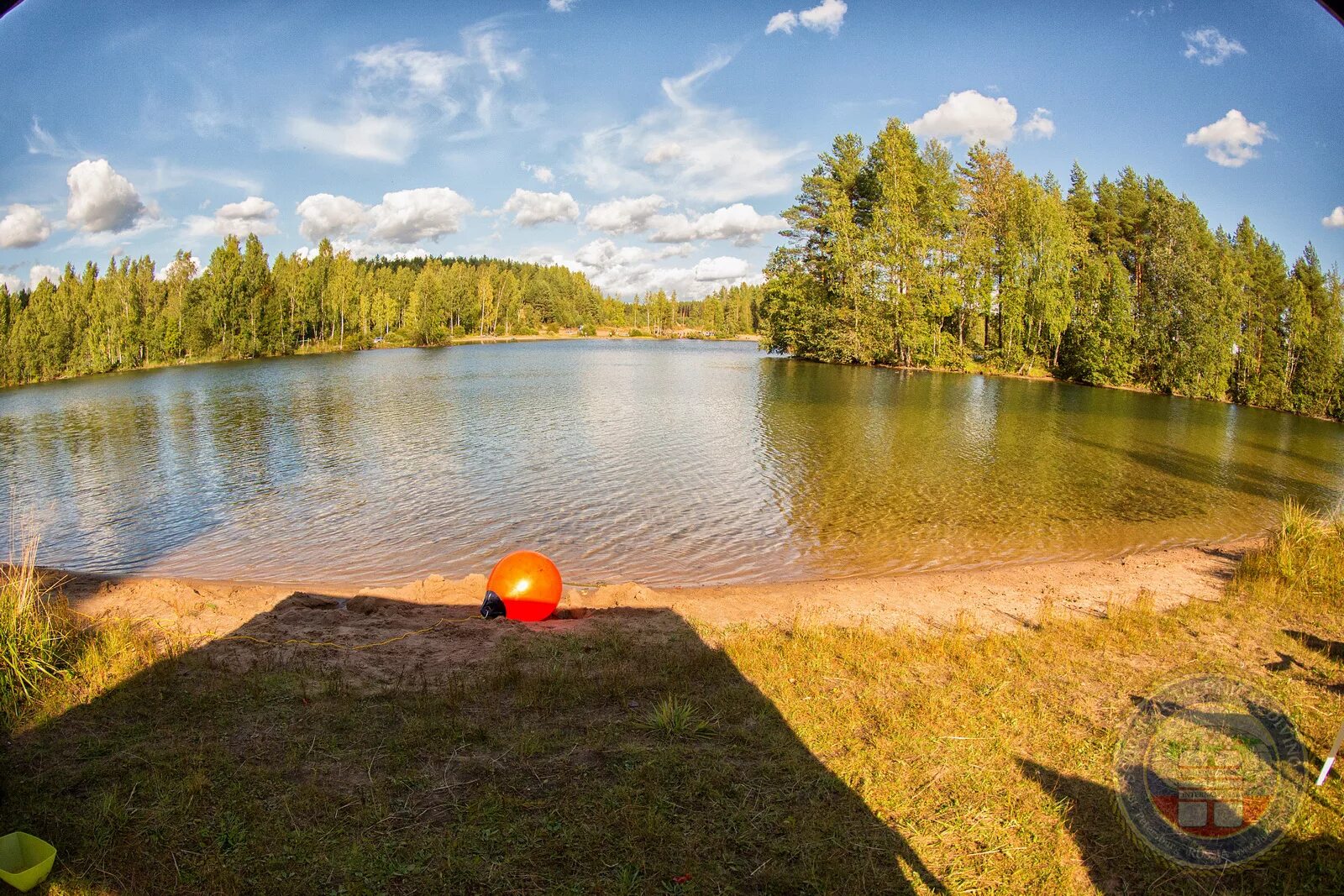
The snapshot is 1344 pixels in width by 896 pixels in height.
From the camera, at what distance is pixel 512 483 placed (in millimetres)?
18094

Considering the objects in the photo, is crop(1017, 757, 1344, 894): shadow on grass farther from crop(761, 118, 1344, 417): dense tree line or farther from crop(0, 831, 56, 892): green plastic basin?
crop(761, 118, 1344, 417): dense tree line

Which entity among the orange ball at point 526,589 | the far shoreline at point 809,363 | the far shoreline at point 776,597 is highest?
the far shoreline at point 809,363

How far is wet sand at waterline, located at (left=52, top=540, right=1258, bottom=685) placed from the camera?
25.5 feet

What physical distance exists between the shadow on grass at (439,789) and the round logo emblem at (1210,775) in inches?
69.1

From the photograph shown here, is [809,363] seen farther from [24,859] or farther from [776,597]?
[24,859]

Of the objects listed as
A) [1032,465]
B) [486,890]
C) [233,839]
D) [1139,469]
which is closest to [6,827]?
[233,839]

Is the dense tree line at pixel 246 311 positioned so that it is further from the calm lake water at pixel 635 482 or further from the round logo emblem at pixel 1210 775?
the round logo emblem at pixel 1210 775

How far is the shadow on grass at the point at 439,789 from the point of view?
3889 millimetres

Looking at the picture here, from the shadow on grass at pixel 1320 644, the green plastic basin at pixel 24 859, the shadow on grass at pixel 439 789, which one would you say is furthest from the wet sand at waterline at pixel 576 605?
the green plastic basin at pixel 24 859

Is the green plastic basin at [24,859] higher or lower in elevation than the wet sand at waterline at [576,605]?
higher

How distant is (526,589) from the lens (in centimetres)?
904

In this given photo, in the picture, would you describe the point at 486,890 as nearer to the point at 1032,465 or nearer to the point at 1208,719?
the point at 1208,719

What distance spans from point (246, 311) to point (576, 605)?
88931 millimetres


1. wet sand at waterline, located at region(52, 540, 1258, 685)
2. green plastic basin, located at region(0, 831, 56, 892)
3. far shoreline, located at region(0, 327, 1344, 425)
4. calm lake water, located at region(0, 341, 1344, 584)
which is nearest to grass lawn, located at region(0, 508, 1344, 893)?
green plastic basin, located at region(0, 831, 56, 892)
